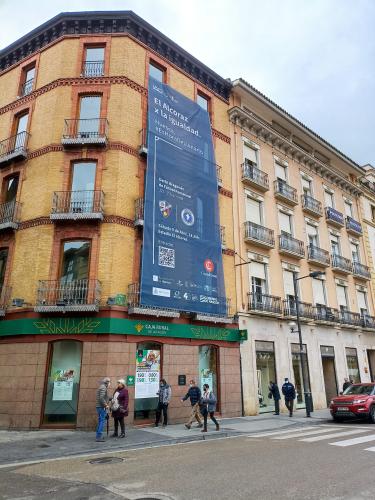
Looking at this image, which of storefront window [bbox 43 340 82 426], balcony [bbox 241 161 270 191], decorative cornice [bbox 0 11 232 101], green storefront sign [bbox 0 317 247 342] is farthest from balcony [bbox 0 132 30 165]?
balcony [bbox 241 161 270 191]

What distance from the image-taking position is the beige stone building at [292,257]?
20953mm

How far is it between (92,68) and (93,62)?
37cm

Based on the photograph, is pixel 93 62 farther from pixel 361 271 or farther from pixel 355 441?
pixel 361 271

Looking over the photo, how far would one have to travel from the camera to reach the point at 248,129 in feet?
80.9

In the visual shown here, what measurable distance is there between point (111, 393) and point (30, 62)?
17353 millimetres

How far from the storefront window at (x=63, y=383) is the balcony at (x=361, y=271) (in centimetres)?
2191

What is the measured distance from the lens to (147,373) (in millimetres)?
15680

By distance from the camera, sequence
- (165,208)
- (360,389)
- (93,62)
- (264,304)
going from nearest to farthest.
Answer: (360,389) → (165,208) → (93,62) → (264,304)

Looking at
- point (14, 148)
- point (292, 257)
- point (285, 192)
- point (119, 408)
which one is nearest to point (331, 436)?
point (119, 408)

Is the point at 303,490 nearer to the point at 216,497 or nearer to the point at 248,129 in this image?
the point at 216,497

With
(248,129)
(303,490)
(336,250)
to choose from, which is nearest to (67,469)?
(303,490)

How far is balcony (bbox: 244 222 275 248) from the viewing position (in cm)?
2145

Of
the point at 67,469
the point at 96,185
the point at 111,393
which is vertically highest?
the point at 96,185

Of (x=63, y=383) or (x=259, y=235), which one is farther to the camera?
(x=259, y=235)
